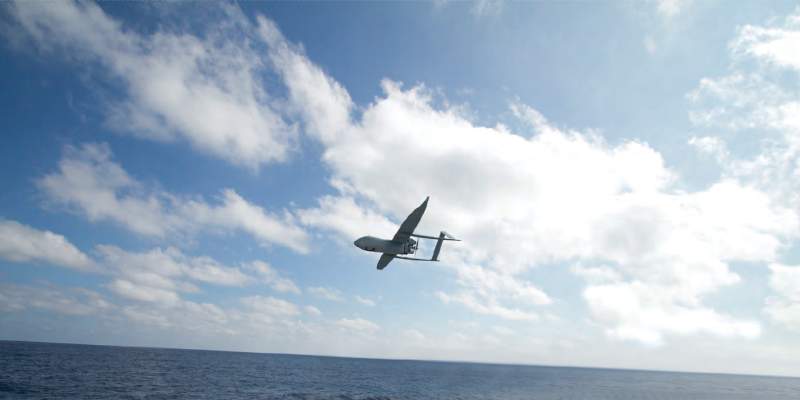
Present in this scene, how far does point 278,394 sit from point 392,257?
196 feet

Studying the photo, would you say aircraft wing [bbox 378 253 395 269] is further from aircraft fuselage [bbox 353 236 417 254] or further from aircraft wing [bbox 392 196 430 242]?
aircraft wing [bbox 392 196 430 242]

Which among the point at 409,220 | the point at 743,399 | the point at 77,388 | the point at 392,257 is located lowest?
the point at 743,399

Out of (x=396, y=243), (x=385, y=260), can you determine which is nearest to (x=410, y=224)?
(x=396, y=243)

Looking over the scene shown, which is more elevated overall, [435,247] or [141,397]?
[435,247]

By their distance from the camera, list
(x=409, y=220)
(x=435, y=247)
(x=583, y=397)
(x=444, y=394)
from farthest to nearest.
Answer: (x=583, y=397), (x=444, y=394), (x=435, y=247), (x=409, y=220)

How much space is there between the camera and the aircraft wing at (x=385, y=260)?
36.9 metres

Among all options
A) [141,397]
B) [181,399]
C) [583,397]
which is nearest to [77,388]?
→ [141,397]

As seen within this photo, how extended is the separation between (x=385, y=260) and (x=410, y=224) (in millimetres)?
6640

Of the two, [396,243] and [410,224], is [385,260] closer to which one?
[396,243]

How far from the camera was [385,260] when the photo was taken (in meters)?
37.5

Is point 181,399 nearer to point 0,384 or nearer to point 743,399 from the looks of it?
point 0,384

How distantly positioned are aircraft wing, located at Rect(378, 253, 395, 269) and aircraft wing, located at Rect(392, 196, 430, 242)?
2589 millimetres

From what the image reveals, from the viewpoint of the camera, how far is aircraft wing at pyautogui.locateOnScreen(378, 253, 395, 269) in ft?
121

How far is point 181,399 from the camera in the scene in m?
65.0
